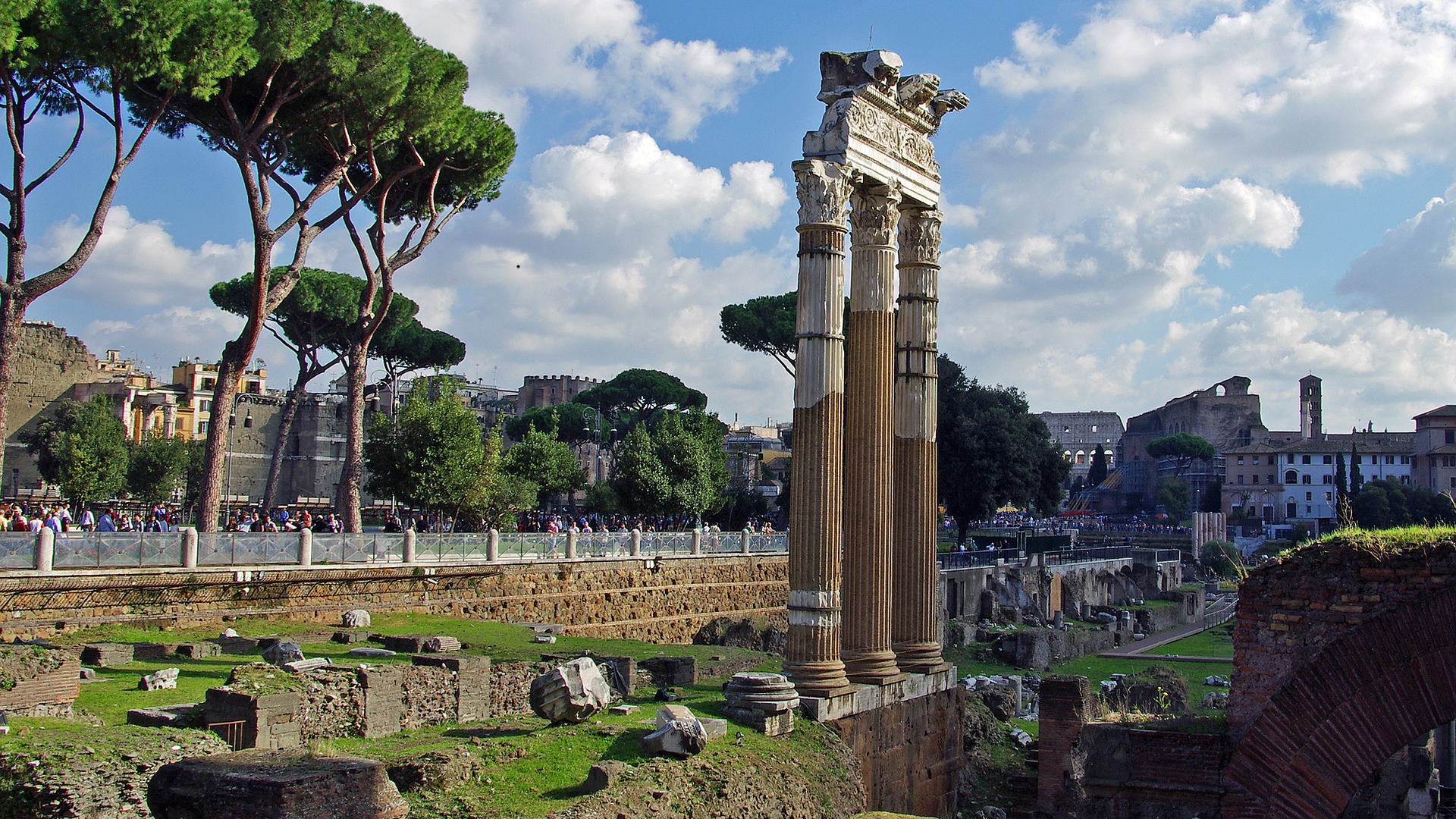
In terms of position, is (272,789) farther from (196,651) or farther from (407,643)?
(407,643)

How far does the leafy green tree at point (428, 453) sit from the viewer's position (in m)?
26.0

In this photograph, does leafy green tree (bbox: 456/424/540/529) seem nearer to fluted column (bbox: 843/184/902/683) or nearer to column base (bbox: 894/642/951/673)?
column base (bbox: 894/642/951/673)

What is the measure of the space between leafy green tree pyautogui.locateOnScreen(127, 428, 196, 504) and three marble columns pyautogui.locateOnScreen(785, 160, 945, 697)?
31.6 m

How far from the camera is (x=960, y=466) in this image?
147ft

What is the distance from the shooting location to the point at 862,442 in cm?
1401

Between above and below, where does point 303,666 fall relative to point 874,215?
below

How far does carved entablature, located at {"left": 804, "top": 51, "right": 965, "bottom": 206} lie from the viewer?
43.7 ft

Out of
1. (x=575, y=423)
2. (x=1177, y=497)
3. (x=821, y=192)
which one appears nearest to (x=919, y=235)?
(x=821, y=192)

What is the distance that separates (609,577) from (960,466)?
74.3 ft

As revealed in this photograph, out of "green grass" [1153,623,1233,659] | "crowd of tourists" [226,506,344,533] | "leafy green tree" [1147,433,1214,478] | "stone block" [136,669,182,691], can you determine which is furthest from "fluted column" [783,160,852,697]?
"leafy green tree" [1147,433,1214,478]

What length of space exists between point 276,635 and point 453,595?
544cm

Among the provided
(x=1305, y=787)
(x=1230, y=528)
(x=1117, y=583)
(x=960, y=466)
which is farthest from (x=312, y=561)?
(x=1230, y=528)

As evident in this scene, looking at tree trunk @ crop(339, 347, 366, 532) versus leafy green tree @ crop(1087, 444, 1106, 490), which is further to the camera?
leafy green tree @ crop(1087, 444, 1106, 490)

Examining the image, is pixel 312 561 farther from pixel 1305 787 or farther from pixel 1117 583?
pixel 1117 583
